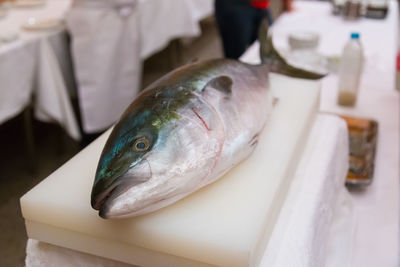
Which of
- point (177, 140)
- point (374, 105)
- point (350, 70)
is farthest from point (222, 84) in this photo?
point (374, 105)

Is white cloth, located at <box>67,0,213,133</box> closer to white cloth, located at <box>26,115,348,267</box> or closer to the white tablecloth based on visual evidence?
the white tablecloth

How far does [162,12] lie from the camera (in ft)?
9.12

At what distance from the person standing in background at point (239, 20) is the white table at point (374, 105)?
132 mm

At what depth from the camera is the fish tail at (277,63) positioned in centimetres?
102

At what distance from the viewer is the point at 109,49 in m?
2.33

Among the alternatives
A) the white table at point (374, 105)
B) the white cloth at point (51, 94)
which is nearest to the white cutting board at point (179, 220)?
the white table at point (374, 105)

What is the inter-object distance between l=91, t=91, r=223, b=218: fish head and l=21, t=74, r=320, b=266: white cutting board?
3cm

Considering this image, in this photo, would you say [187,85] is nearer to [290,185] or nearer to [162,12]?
[290,185]

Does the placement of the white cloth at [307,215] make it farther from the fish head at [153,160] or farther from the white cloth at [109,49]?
the white cloth at [109,49]

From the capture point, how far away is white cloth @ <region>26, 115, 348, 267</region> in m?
0.63

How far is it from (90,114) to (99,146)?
1673 mm

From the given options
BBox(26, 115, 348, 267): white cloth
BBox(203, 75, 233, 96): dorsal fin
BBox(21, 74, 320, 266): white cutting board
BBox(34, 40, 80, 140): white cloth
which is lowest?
BBox(34, 40, 80, 140): white cloth

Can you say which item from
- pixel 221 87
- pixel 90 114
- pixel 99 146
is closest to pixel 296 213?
pixel 221 87

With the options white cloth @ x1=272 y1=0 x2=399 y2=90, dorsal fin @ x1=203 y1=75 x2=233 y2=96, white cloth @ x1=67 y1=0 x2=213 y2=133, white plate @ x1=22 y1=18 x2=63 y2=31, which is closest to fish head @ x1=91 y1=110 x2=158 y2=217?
dorsal fin @ x1=203 y1=75 x2=233 y2=96
